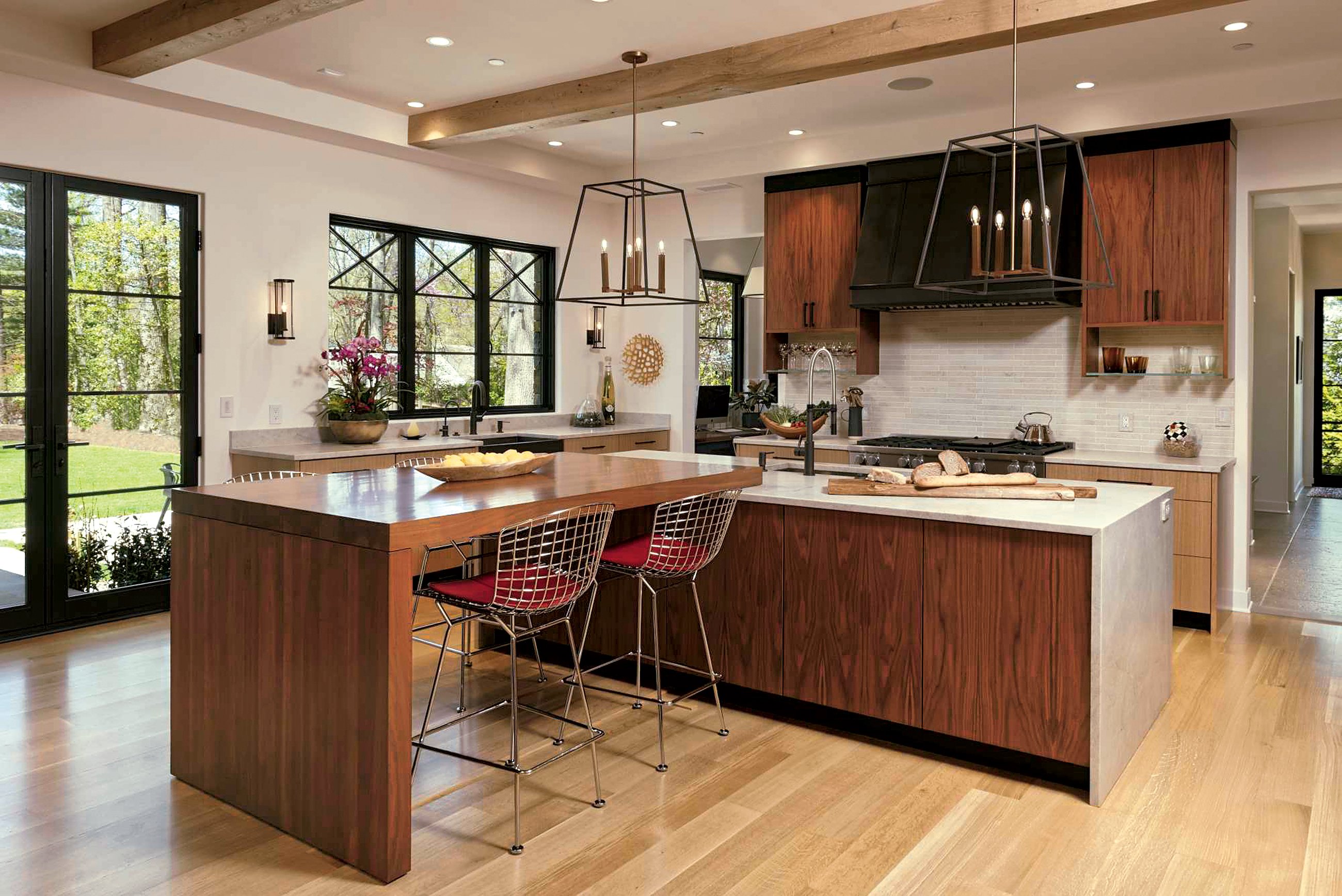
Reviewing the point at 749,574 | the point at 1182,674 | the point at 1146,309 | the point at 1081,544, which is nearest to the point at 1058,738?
the point at 1081,544

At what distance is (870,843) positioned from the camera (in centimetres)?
276

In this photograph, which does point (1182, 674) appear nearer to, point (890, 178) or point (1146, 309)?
point (1146, 309)

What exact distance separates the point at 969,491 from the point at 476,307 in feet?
14.7

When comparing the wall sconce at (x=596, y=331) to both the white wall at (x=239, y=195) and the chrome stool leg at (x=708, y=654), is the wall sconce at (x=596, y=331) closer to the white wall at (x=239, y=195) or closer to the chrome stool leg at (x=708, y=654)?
the white wall at (x=239, y=195)

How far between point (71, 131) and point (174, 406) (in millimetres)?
1446

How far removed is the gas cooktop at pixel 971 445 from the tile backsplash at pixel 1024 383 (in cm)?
20

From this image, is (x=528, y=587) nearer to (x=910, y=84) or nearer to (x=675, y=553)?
(x=675, y=553)

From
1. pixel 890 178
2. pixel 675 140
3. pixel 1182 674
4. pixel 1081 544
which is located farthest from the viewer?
pixel 675 140

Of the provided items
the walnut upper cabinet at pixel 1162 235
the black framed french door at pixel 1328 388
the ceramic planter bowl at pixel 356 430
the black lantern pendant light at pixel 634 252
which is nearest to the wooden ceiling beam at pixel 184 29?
the black lantern pendant light at pixel 634 252

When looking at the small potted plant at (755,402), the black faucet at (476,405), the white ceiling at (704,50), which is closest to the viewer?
the white ceiling at (704,50)

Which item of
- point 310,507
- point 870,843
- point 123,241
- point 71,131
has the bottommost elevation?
point 870,843

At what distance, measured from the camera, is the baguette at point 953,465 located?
3730 millimetres

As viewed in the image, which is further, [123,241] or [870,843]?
[123,241]

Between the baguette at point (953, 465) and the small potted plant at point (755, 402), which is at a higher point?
the small potted plant at point (755, 402)
